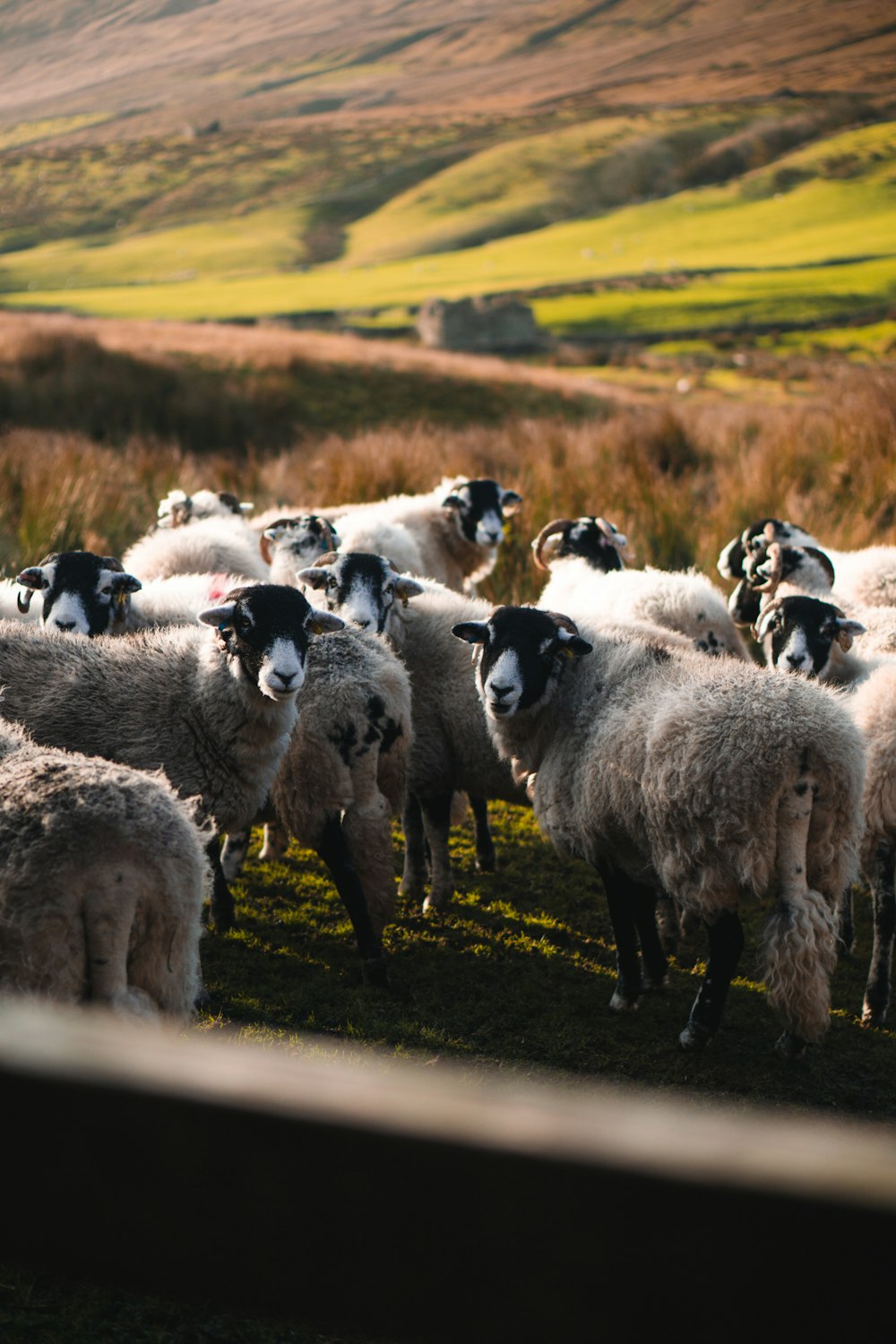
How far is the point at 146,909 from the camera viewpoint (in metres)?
2.99

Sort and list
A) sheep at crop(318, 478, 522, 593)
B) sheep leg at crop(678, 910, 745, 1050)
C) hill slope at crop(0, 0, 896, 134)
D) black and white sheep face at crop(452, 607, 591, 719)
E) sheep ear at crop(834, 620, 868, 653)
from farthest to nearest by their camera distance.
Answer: hill slope at crop(0, 0, 896, 134) < sheep at crop(318, 478, 522, 593) < sheep ear at crop(834, 620, 868, 653) < black and white sheep face at crop(452, 607, 591, 719) < sheep leg at crop(678, 910, 745, 1050)

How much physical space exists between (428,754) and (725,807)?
2.20 meters

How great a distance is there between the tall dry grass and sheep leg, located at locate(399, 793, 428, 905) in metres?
3.81

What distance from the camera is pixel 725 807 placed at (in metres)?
4.13

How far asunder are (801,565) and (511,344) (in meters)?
35.2

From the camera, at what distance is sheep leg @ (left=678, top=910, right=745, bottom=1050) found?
4355 millimetres

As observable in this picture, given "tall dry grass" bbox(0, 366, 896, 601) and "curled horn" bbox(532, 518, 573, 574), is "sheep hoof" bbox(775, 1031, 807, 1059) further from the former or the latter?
"tall dry grass" bbox(0, 366, 896, 601)

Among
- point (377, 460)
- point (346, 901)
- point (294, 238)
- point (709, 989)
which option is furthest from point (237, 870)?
point (294, 238)

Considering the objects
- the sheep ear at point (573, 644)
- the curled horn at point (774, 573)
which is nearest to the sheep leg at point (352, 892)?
the sheep ear at point (573, 644)

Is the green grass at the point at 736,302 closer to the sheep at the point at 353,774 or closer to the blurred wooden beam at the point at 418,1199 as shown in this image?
the sheep at the point at 353,774

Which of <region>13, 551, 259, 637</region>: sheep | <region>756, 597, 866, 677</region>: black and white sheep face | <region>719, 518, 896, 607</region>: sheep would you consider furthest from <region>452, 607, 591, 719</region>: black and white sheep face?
<region>719, 518, 896, 607</region>: sheep

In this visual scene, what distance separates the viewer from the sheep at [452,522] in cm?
895

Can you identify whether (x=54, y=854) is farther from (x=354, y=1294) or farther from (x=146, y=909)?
(x=354, y=1294)

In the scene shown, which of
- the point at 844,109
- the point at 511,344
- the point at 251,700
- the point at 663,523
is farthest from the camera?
the point at 511,344
